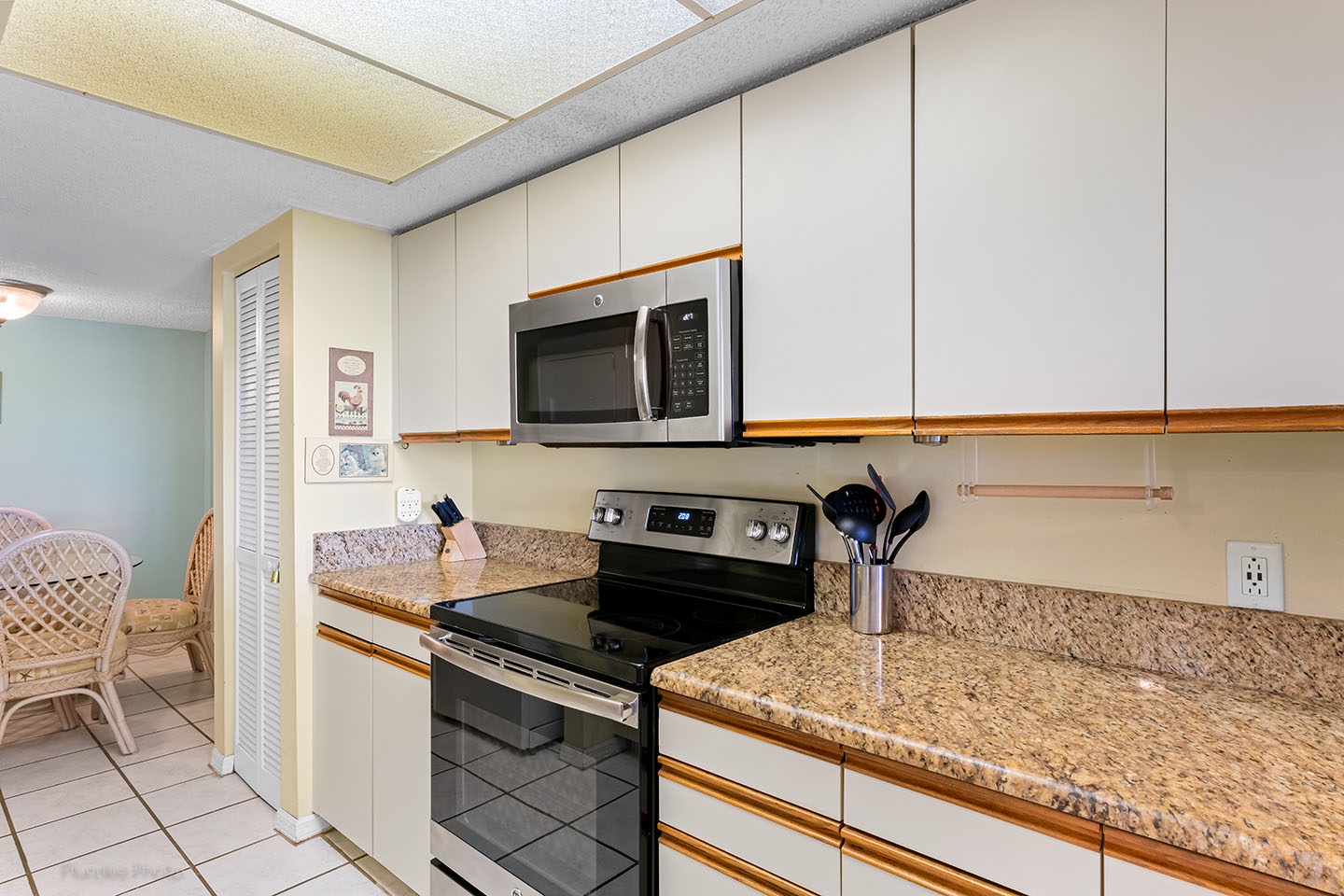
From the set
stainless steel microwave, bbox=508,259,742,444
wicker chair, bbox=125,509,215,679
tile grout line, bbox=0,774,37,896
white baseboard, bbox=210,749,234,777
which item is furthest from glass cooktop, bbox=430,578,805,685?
wicker chair, bbox=125,509,215,679

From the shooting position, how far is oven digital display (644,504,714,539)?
6.47ft

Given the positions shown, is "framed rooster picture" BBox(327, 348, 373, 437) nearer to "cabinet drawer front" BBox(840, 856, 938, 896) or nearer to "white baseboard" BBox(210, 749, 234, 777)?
"white baseboard" BBox(210, 749, 234, 777)

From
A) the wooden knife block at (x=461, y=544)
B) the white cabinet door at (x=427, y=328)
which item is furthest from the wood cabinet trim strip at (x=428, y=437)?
the wooden knife block at (x=461, y=544)

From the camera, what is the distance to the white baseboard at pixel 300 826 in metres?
2.38

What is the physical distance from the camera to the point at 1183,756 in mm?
976

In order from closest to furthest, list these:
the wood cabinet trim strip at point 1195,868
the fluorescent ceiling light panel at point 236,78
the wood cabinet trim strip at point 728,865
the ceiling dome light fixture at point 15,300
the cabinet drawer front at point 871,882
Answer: the wood cabinet trim strip at point 1195,868
the cabinet drawer front at point 871,882
the wood cabinet trim strip at point 728,865
the fluorescent ceiling light panel at point 236,78
the ceiling dome light fixture at point 15,300

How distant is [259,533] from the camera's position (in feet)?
8.82

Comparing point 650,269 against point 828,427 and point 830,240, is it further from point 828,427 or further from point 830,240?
point 828,427

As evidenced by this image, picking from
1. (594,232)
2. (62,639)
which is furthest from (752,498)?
(62,639)

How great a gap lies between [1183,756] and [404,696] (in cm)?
182

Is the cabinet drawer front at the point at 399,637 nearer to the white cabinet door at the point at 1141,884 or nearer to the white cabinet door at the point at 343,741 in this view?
the white cabinet door at the point at 343,741

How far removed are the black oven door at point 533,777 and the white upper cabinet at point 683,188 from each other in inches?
39.8

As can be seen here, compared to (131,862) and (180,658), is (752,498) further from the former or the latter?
(180,658)

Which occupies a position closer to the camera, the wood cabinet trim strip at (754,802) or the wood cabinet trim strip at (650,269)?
the wood cabinet trim strip at (754,802)
